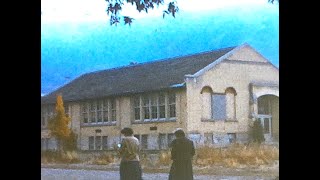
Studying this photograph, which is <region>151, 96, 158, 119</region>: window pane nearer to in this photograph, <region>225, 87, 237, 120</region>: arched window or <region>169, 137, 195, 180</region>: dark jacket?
<region>169, 137, 195, 180</region>: dark jacket

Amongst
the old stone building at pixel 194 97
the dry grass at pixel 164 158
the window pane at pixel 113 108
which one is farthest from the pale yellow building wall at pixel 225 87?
the window pane at pixel 113 108

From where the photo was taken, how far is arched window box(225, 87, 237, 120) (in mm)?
4672

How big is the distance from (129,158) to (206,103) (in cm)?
64

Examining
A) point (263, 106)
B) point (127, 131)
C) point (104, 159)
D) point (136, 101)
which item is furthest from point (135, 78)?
point (263, 106)

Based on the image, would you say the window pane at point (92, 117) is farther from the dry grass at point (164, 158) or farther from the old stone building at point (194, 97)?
the dry grass at point (164, 158)

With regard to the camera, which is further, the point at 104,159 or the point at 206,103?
the point at 104,159

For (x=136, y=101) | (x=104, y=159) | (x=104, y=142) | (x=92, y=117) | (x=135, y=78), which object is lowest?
(x=104, y=159)

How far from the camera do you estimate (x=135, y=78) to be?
4.79 m

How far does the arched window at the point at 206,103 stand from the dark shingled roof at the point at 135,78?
16cm

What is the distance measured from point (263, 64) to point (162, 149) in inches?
34.4

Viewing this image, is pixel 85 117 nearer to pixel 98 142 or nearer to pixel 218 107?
pixel 98 142

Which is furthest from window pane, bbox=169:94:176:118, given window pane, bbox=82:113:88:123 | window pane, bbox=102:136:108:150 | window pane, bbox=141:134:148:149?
window pane, bbox=82:113:88:123

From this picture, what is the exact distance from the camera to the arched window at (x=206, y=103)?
4668 mm

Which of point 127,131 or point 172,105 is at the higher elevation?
point 172,105
